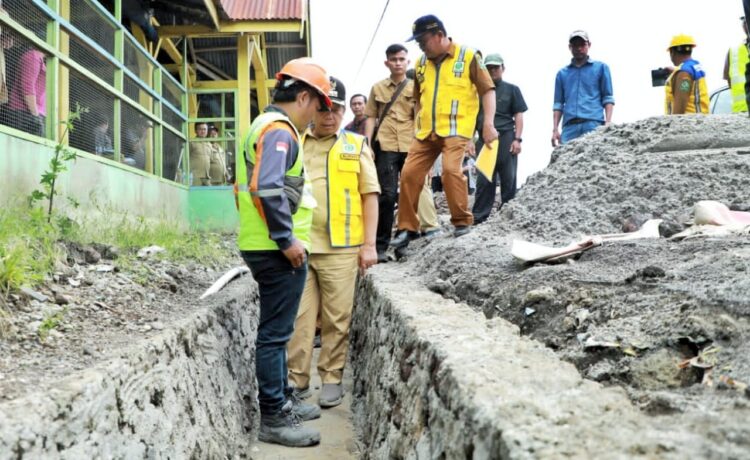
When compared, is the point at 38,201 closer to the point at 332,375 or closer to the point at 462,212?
the point at 332,375

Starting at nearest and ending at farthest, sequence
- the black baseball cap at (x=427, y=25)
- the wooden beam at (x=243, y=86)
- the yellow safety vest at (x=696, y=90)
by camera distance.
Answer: the black baseball cap at (x=427, y=25), the yellow safety vest at (x=696, y=90), the wooden beam at (x=243, y=86)

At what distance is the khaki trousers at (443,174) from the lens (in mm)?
5117

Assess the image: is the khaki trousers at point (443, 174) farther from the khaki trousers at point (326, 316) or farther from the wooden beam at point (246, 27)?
the wooden beam at point (246, 27)

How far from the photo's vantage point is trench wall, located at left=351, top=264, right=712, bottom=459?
1303 mm

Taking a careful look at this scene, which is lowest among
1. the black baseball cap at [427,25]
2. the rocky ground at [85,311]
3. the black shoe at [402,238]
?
the rocky ground at [85,311]

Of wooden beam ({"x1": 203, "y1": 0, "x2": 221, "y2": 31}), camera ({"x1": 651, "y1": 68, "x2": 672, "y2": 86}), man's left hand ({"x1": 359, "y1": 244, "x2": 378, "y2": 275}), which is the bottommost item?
man's left hand ({"x1": 359, "y1": 244, "x2": 378, "y2": 275})

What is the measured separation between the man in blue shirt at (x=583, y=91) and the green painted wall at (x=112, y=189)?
14.6ft

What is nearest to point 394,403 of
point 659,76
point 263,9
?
point 659,76

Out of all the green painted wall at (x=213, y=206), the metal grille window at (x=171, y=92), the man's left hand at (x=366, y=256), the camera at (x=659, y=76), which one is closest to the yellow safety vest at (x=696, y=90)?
the camera at (x=659, y=76)

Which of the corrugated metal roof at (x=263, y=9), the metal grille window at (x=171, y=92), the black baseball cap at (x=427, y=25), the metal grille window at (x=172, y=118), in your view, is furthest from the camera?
the corrugated metal roof at (x=263, y=9)

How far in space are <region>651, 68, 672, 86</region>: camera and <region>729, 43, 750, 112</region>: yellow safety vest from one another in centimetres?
122

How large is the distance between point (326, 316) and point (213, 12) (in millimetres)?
6847

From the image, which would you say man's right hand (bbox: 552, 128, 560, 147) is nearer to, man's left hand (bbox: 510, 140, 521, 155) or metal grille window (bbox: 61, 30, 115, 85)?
man's left hand (bbox: 510, 140, 521, 155)

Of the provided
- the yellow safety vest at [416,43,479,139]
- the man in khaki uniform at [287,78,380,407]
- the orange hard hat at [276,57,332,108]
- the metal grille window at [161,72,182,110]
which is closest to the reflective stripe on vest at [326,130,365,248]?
the man in khaki uniform at [287,78,380,407]
